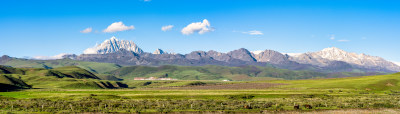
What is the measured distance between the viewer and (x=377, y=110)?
79.1m

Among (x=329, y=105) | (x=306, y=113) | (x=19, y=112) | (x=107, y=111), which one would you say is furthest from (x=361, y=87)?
(x=19, y=112)

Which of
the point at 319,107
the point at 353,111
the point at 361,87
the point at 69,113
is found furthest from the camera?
the point at 361,87

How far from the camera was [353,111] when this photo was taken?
3046 inches

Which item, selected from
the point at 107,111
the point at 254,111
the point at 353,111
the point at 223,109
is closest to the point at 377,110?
the point at 353,111

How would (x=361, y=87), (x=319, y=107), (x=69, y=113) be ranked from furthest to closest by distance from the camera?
(x=361, y=87) → (x=319, y=107) → (x=69, y=113)

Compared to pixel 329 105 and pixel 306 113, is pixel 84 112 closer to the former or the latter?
pixel 306 113

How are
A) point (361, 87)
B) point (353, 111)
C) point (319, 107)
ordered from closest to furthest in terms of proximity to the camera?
point (353, 111)
point (319, 107)
point (361, 87)

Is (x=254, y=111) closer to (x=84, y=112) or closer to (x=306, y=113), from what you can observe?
(x=306, y=113)

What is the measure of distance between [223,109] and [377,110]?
109 ft

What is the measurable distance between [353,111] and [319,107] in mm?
9138

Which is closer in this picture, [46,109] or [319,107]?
[46,109]

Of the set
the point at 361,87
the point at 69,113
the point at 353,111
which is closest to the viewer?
the point at 69,113

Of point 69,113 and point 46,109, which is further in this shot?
point 46,109

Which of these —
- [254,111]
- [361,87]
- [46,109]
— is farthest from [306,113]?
[361,87]
